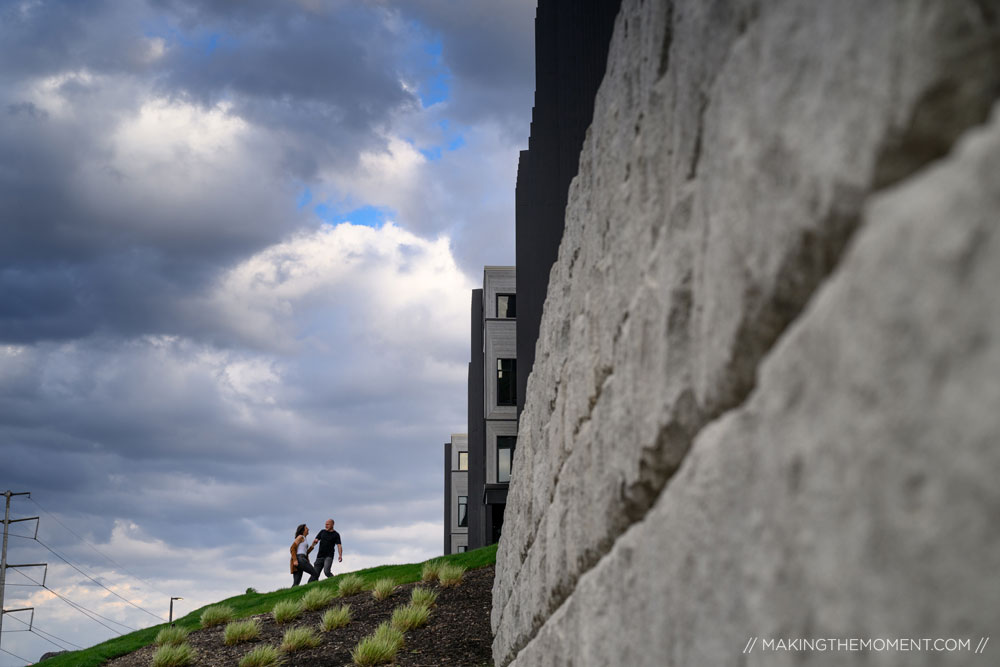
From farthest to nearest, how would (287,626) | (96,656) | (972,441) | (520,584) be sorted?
(96,656)
(287,626)
(520,584)
(972,441)

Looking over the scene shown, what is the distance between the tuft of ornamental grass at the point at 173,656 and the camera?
13.1 metres

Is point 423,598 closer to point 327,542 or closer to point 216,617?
point 216,617

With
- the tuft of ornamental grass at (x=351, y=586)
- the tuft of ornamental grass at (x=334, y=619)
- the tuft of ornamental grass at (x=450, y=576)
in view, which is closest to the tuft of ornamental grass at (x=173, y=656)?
the tuft of ornamental grass at (x=334, y=619)

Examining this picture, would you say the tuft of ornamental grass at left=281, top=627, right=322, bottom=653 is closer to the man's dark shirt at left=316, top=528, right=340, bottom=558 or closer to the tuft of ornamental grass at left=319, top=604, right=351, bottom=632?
the tuft of ornamental grass at left=319, top=604, right=351, bottom=632

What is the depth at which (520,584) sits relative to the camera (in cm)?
669

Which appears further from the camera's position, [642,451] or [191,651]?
[191,651]

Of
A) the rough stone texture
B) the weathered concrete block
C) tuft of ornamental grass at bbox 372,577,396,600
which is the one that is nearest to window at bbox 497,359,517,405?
tuft of ornamental grass at bbox 372,577,396,600

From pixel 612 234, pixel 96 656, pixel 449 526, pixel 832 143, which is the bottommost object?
pixel 96 656

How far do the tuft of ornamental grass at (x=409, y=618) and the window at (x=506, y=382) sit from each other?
16.5 metres

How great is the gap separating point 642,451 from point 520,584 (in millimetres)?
4528

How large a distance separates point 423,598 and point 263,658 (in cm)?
290

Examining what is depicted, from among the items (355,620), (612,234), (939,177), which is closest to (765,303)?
(939,177)

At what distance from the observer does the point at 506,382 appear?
29.7 metres

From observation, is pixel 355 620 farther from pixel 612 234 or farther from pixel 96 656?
pixel 612 234
